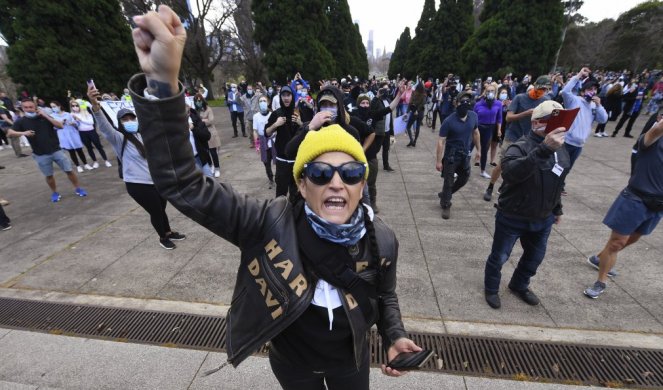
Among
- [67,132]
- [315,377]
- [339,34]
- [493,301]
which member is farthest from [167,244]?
[339,34]

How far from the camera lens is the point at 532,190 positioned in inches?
114

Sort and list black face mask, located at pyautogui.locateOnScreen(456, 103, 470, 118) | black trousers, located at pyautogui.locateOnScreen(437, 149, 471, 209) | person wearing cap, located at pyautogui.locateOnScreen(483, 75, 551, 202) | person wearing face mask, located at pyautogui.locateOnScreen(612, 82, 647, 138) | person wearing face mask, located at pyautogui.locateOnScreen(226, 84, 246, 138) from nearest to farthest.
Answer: black face mask, located at pyautogui.locateOnScreen(456, 103, 470, 118) < black trousers, located at pyautogui.locateOnScreen(437, 149, 471, 209) < person wearing cap, located at pyautogui.locateOnScreen(483, 75, 551, 202) < person wearing face mask, located at pyautogui.locateOnScreen(612, 82, 647, 138) < person wearing face mask, located at pyautogui.locateOnScreen(226, 84, 246, 138)

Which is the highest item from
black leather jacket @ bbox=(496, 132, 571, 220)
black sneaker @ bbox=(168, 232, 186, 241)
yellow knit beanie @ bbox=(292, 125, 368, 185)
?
yellow knit beanie @ bbox=(292, 125, 368, 185)

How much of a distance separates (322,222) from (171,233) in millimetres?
4440

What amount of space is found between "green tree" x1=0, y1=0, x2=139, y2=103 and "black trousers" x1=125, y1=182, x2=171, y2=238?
16.3 metres

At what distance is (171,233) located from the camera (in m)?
4.98

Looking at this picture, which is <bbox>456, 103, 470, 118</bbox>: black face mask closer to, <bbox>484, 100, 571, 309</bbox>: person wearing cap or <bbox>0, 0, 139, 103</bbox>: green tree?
<bbox>484, 100, 571, 309</bbox>: person wearing cap

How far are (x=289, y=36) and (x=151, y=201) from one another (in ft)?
77.3

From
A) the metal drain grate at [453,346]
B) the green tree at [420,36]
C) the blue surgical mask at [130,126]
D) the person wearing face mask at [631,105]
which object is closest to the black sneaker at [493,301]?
the metal drain grate at [453,346]

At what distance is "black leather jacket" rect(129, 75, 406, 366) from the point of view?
3.43ft

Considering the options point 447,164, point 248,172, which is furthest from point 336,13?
point 447,164

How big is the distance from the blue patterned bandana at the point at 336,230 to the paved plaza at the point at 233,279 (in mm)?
1885

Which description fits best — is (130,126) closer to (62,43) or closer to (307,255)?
(307,255)

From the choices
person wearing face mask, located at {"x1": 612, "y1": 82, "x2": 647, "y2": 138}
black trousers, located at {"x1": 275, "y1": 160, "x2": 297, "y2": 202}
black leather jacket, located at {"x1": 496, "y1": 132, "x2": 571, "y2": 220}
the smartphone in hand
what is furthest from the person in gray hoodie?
person wearing face mask, located at {"x1": 612, "y1": 82, "x2": 647, "y2": 138}
